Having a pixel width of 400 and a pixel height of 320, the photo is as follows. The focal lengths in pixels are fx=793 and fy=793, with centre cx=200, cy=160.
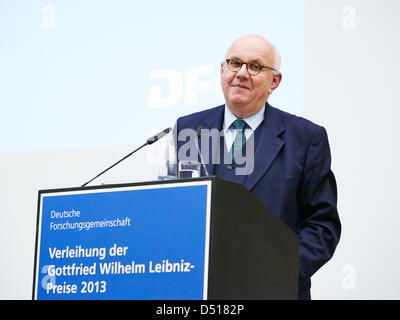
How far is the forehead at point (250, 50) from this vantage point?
307 centimetres

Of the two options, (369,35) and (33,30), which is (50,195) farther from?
(33,30)

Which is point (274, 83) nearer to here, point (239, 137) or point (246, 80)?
point (246, 80)

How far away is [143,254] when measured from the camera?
206cm

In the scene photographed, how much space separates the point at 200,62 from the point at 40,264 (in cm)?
219

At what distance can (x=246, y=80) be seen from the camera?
307 centimetres

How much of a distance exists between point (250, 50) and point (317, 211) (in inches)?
27.4

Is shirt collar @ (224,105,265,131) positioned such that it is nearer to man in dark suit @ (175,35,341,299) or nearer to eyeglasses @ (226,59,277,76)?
man in dark suit @ (175,35,341,299)

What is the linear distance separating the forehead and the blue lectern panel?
108 centimetres

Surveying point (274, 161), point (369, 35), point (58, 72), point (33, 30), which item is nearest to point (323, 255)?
point (274, 161)

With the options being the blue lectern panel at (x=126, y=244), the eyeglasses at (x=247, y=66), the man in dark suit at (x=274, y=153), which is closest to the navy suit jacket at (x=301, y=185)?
the man in dark suit at (x=274, y=153)

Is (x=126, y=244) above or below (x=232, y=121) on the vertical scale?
below

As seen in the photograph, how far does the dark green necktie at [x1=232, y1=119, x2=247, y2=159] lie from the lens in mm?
2949

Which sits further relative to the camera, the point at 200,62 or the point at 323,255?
the point at 200,62

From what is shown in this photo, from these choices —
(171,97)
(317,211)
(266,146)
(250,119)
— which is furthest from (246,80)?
(171,97)
